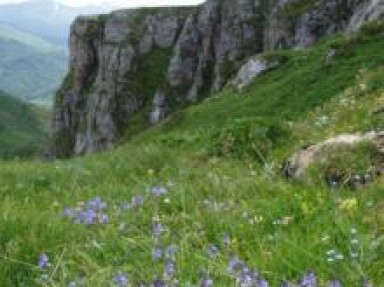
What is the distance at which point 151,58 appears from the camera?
132m

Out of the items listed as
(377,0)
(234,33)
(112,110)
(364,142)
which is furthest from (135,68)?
(364,142)

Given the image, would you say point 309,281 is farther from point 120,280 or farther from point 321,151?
Result: point 321,151

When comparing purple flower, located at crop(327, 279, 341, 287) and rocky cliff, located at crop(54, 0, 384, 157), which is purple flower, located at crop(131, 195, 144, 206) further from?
rocky cliff, located at crop(54, 0, 384, 157)

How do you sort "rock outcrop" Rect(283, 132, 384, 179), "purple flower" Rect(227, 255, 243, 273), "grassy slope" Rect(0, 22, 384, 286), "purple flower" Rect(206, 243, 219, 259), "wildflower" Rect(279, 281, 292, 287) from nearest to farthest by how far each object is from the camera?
"wildflower" Rect(279, 281, 292, 287)
"purple flower" Rect(227, 255, 243, 273)
"grassy slope" Rect(0, 22, 384, 286)
"purple flower" Rect(206, 243, 219, 259)
"rock outcrop" Rect(283, 132, 384, 179)

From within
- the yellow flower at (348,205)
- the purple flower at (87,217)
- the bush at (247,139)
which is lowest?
the bush at (247,139)

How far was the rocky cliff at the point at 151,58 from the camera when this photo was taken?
110875 millimetres

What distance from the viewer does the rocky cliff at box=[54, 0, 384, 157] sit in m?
111

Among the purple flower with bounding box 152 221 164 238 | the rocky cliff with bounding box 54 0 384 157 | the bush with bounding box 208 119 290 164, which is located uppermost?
the purple flower with bounding box 152 221 164 238

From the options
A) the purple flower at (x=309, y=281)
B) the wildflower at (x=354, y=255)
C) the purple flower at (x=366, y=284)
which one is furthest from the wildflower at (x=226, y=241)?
the purple flower at (x=366, y=284)

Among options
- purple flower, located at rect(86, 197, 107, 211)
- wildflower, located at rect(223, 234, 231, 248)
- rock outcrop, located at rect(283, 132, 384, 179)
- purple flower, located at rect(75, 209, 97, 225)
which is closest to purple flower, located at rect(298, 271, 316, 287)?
wildflower, located at rect(223, 234, 231, 248)

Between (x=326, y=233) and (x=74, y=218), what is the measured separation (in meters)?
2.42

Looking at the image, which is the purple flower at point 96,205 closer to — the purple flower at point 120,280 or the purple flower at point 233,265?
the purple flower at point 120,280

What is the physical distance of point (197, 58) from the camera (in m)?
122

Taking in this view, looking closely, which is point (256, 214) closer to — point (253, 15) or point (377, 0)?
point (377, 0)
